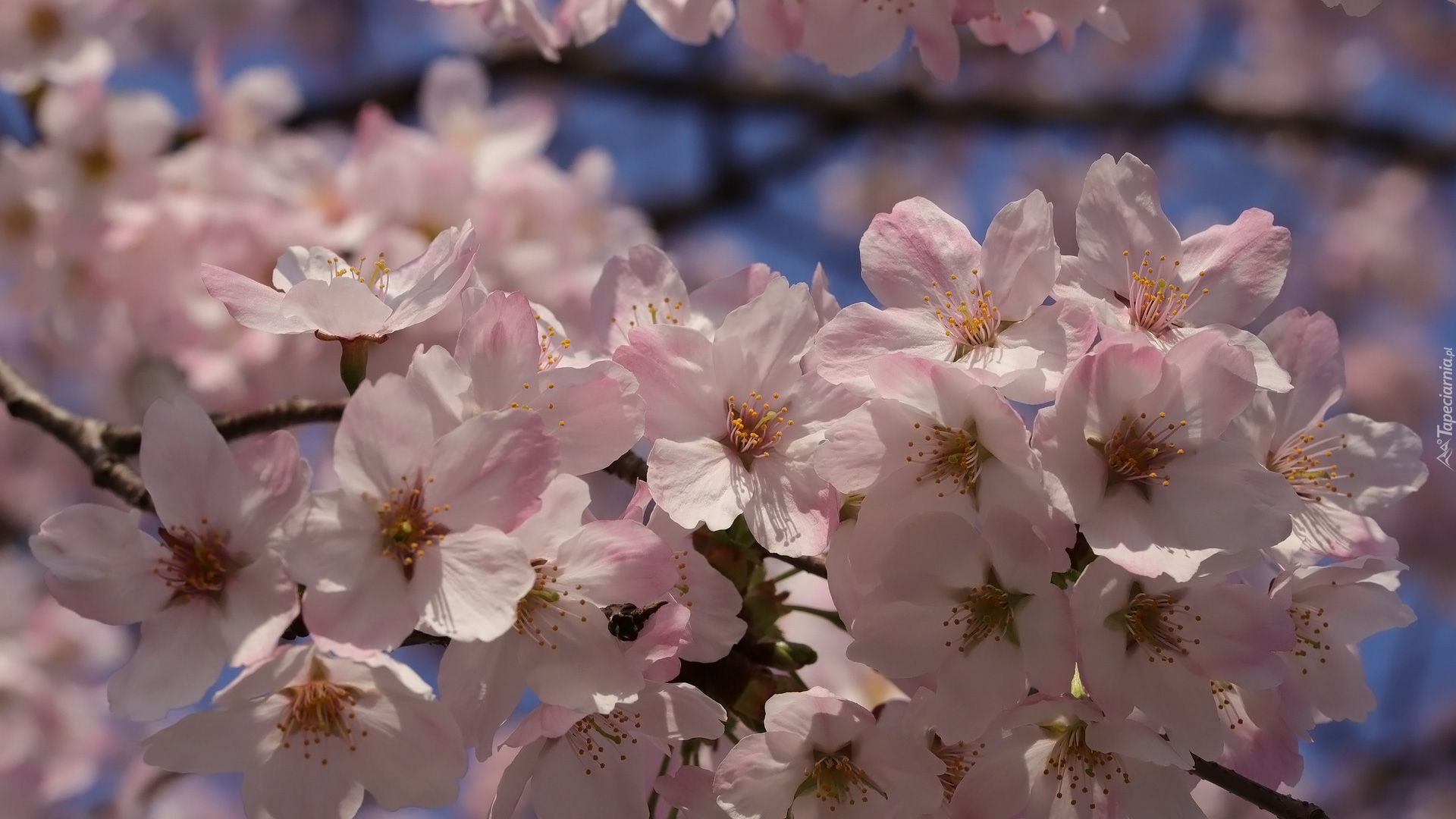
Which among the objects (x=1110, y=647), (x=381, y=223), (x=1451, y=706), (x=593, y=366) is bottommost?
(x=1451, y=706)

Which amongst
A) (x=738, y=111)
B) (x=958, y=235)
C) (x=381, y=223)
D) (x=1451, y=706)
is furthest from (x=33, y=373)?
(x=1451, y=706)

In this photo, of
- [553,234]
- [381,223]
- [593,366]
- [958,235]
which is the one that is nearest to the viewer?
[593,366]

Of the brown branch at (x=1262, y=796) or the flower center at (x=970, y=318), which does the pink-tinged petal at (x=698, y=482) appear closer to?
the flower center at (x=970, y=318)

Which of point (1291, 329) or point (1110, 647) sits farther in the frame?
point (1291, 329)

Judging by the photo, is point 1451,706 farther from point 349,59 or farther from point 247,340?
point 349,59

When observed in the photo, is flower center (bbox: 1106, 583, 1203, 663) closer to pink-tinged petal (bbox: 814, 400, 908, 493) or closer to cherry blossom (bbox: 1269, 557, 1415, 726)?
cherry blossom (bbox: 1269, 557, 1415, 726)

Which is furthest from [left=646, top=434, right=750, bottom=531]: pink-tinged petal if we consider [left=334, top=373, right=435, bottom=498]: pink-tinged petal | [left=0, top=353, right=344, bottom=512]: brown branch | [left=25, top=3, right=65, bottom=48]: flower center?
[left=25, top=3, right=65, bottom=48]: flower center

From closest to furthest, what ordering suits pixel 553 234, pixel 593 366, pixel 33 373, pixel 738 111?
pixel 593 366 → pixel 553 234 → pixel 33 373 → pixel 738 111
